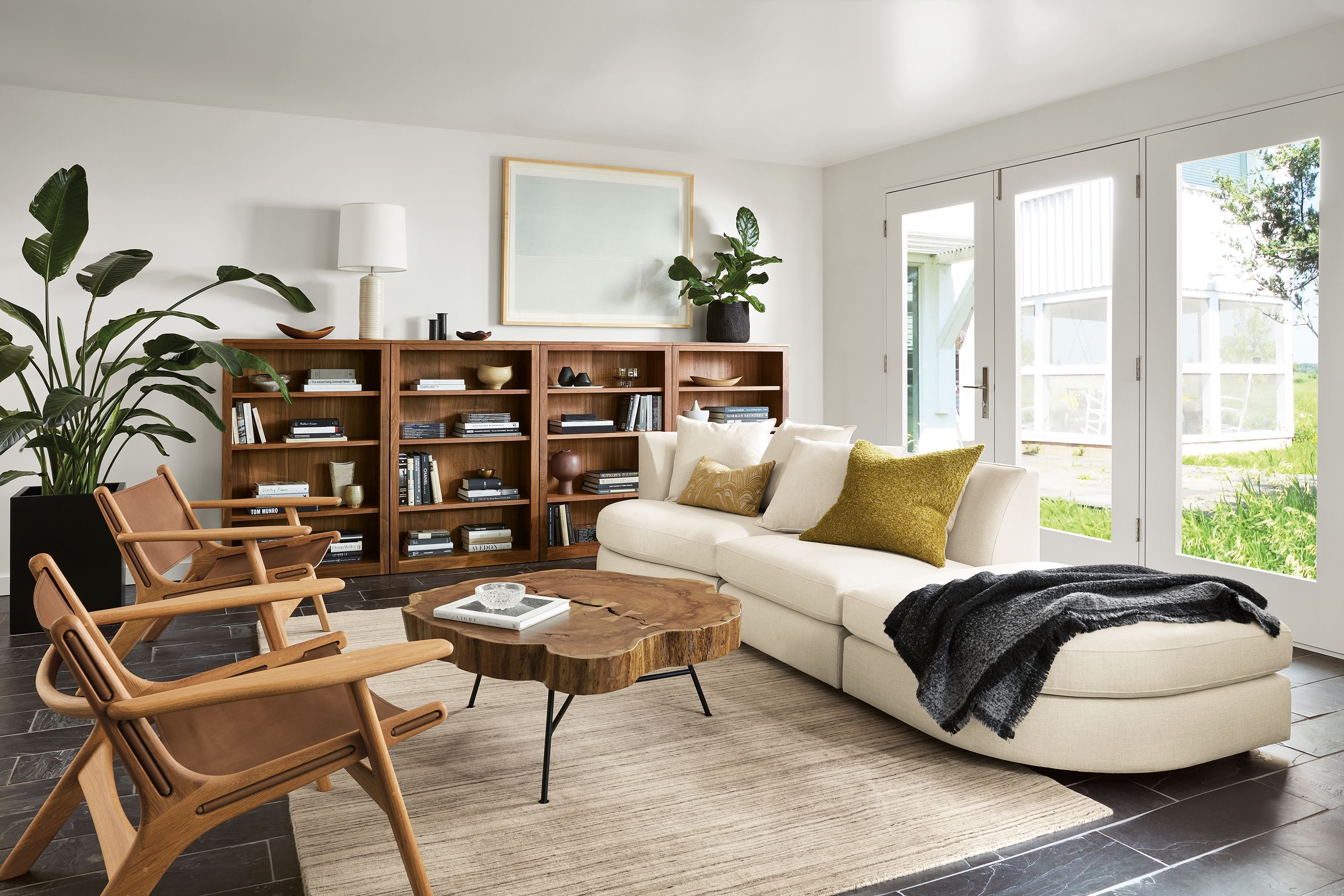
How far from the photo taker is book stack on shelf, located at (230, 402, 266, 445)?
4.83 metres

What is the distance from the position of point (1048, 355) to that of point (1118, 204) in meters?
0.84

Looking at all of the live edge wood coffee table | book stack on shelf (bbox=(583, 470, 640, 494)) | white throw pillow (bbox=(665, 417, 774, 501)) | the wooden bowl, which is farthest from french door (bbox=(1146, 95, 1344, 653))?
the wooden bowl

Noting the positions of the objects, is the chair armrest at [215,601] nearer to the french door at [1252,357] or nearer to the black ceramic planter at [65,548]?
the black ceramic planter at [65,548]

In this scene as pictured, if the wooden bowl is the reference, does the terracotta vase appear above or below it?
below

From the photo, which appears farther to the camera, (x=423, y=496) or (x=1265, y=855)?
(x=423, y=496)

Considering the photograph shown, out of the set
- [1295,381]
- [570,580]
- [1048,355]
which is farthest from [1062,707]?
[1048,355]

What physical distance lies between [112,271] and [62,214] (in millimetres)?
287

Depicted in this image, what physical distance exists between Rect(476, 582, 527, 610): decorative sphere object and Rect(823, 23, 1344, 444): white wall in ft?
12.6

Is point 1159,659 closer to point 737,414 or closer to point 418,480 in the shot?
point 737,414

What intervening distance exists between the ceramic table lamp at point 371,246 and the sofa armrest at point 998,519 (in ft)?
10.7

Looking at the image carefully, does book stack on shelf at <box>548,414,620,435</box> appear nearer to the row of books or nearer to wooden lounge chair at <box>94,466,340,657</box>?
the row of books

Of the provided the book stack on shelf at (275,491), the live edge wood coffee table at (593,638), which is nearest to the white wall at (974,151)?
the live edge wood coffee table at (593,638)

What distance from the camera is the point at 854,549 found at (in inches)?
135

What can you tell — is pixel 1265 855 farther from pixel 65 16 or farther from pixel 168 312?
pixel 65 16
